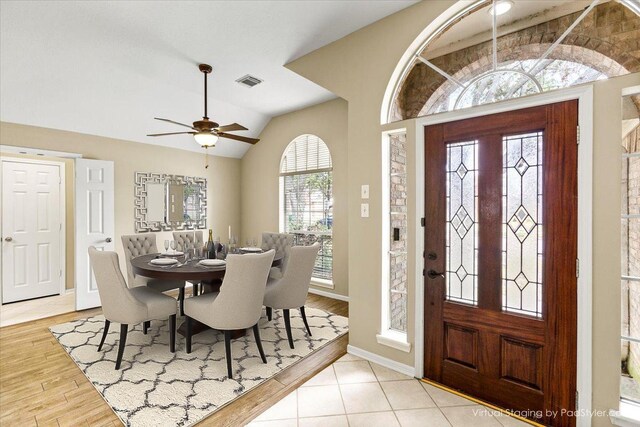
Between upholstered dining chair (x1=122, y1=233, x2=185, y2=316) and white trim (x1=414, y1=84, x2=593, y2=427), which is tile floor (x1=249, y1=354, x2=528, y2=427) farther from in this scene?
upholstered dining chair (x1=122, y1=233, x2=185, y2=316)

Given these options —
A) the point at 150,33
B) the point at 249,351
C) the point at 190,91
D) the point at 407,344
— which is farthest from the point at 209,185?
the point at 407,344

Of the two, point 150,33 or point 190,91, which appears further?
point 190,91

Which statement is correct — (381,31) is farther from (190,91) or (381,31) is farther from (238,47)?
(190,91)

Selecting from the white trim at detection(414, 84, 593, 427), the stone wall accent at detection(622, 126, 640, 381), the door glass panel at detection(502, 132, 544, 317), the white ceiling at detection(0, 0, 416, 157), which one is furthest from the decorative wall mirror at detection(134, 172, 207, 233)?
the stone wall accent at detection(622, 126, 640, 381)

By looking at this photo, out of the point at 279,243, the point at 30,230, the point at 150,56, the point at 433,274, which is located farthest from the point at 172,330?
the point at 30,230

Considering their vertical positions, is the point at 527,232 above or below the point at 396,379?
above

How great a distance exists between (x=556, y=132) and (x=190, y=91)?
423 centimetres

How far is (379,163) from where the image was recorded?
2.66 m

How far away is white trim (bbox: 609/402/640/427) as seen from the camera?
5.43 ft

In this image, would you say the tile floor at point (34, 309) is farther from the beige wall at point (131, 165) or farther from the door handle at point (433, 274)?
the door handle at point (433, 274)

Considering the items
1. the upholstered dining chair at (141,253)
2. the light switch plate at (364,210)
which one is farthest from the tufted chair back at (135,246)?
the light switch plate at (364,210)

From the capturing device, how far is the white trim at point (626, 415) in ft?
5.43

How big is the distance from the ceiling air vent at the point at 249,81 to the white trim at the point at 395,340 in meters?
3.32

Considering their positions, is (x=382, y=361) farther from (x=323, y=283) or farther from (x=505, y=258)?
(x=323, y=283)
